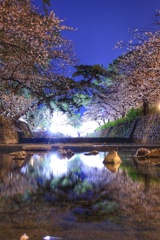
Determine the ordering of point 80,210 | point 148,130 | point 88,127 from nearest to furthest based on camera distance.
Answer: point 80,210, point 148,130, point 88,127

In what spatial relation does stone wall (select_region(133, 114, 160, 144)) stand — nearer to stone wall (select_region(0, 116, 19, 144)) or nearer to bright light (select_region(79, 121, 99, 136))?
stone wall (select_region(0, 116, 19, 144))

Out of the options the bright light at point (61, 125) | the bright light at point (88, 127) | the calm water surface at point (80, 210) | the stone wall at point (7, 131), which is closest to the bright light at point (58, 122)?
the bright light at point (61, 125)

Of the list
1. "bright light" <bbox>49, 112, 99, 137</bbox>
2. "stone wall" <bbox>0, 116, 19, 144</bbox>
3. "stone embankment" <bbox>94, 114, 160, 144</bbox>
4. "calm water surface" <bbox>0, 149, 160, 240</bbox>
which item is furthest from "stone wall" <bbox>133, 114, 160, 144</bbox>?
"calm water surface" <bbox>0, 149, 160, 240</bbox>

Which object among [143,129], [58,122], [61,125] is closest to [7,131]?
[143,129]

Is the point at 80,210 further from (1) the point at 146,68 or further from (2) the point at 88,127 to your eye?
(2) the point at 88,127

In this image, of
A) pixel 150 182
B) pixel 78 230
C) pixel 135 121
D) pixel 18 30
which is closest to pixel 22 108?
pixel 135 121

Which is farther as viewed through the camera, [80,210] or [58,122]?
[58,122]

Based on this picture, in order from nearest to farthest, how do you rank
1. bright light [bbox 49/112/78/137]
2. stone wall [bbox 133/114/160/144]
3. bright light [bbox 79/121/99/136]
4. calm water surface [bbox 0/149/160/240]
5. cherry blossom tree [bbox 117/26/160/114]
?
calm water surface [bbox 0/149/160/240] < cherry blossom tree [bbox 117/26/160/114] < stone wall [bbox 133/114/160/144] < bright light [bbox 49/112/78/137] < bright light [bbox 79/121/99/136]

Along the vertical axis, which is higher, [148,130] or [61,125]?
[61,125]

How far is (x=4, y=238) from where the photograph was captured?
2.38 metres

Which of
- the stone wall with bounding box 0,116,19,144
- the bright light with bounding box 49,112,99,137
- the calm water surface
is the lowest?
the calm water surface

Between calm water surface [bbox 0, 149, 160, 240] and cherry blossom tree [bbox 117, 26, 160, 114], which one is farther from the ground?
cherry blossom tree [bbox 117, 26, 160, 114]

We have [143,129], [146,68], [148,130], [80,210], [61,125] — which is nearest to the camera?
[80,210]

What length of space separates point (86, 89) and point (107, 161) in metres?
22.6
